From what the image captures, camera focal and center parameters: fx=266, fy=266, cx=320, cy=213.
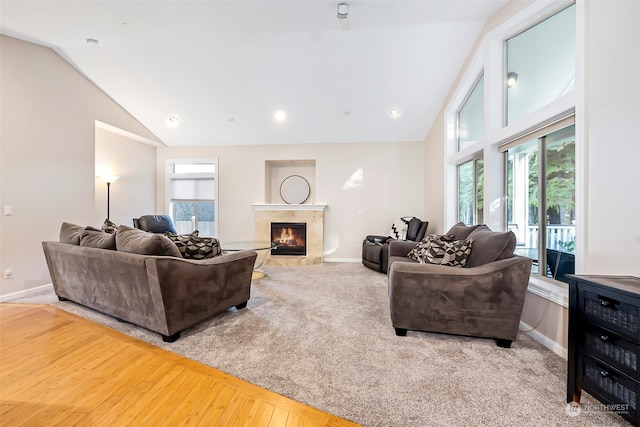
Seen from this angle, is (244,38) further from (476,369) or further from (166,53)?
(476,369)

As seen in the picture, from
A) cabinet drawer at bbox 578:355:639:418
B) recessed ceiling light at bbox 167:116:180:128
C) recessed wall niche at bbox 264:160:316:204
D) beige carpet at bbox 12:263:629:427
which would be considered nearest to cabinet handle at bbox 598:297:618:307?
cabinet drawer at bbox 578:355:639:418

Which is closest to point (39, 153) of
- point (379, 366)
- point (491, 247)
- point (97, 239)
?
point (97, 239)

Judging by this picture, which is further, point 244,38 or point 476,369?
point 244,38

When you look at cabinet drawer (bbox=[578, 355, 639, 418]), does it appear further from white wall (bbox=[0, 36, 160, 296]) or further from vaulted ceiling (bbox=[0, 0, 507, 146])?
white wall (bbox=[0, 36, 160, 296])

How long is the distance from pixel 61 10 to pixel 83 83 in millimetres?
1666

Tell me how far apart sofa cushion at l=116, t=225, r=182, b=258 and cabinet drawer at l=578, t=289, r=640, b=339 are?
282 centimetres

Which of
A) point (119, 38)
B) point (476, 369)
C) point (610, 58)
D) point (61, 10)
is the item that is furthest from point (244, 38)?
point (476, 369)

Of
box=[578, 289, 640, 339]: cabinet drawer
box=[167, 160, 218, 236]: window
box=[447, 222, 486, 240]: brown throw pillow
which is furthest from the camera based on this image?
box=[167, 160, 218, 236]: window

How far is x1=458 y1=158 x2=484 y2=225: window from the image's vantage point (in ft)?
12.2

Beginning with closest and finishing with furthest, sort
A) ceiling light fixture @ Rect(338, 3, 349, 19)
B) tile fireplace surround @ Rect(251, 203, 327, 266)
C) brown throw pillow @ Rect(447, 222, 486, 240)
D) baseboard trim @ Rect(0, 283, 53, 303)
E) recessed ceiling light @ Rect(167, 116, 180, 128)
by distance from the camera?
1. ceiling light fixture @ Rect(338, 3, 349, 19)
2. brown throw pillow @ Rect(447, 222, 486, 240)
3. baseboard trim @ Rect(0, 283, 53, 303)
4. recessed ceiling light @ Rect(167, 116, 180, 128)
5. tile fireplace surround @ Rect(251, 203, 327, 266)

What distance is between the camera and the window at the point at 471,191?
146 inches

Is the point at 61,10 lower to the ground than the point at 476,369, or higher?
higher

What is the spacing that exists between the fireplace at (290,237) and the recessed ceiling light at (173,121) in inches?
111

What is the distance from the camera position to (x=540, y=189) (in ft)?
8.00
